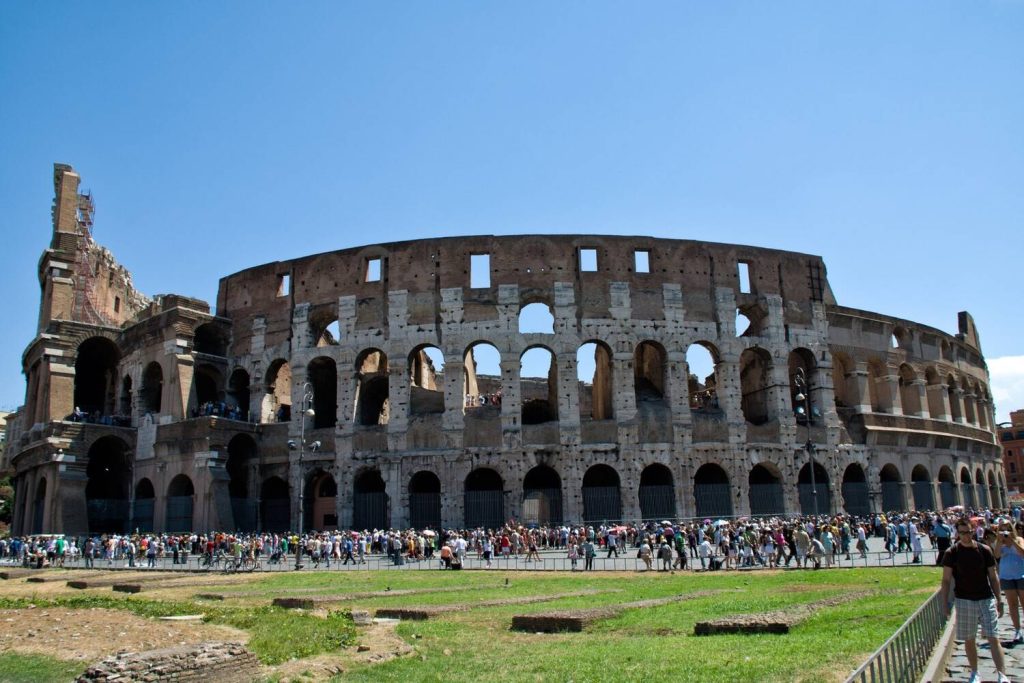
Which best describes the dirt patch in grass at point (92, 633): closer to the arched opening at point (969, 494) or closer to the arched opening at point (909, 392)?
the arched opening at point (909, 392)

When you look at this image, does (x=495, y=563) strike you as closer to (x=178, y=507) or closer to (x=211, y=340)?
(x=178, y=507)

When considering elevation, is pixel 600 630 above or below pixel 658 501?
below

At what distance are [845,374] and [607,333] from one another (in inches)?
489

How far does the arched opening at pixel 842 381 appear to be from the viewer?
122 feet

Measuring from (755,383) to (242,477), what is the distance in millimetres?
22552

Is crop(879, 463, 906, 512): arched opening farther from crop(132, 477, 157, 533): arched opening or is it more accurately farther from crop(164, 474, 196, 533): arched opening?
crop(132, 477, 157, 533): arched opening

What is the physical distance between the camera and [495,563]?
24.8 meters

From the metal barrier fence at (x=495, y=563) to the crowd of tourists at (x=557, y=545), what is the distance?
0.32 ft

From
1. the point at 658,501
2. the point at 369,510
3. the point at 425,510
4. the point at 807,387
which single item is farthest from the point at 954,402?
the point at 369,510

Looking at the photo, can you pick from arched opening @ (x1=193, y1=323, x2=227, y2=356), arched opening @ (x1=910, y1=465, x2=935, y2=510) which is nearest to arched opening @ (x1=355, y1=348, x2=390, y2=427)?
arched opening @ (x1=193, y1=323, x2=227, y2=356)

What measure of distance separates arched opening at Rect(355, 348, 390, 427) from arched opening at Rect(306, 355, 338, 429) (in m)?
1.28

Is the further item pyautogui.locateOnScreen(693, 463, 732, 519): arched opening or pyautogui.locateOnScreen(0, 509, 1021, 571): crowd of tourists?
pyautogui.locateOnScreen(693, 463, 732, 519): arched opening

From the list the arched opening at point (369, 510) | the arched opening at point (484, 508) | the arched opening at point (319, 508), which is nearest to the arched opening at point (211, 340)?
the arched opening at point (319, 508)

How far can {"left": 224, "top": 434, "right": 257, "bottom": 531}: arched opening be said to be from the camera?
34.2 metres
